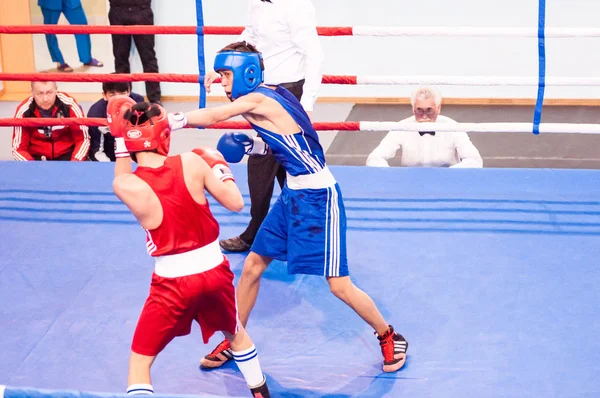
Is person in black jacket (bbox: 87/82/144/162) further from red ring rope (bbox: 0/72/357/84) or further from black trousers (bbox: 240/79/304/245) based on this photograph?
black trousers (bbox: 240/79/304/245)

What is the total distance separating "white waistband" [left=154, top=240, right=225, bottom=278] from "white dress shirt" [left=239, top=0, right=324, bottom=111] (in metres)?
1.42

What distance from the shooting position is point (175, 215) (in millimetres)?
2746

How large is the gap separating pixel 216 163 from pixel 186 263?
34cm

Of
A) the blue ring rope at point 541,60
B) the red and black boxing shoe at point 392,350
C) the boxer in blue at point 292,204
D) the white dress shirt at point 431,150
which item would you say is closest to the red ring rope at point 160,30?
the white dress shirt at point 431,150

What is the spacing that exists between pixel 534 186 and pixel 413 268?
128 cm

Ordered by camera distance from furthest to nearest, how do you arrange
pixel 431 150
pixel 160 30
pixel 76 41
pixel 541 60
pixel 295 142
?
1. pixel 76 41
2. pixel 431 150
3. pixel 160 30
4. pixel 541 60
5. pixel 295 142

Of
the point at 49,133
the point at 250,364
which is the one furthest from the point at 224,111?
the point at 49,133

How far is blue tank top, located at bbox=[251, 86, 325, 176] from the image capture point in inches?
125

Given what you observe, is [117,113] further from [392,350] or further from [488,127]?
[488,127]

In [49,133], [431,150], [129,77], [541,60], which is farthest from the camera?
[49,133]

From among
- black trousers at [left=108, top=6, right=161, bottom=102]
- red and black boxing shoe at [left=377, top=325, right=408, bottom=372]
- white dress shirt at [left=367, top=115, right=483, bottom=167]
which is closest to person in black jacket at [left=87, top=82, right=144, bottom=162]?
white dress shirt at [left=367, top=115, right=483, bottom=167]

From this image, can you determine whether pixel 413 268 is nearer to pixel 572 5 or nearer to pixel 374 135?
pixel 374 135

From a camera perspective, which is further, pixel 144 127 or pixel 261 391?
pixel 261 391

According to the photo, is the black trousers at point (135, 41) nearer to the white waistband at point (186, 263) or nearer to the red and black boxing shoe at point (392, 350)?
the red and black boxing shoe at point (392, 350)
